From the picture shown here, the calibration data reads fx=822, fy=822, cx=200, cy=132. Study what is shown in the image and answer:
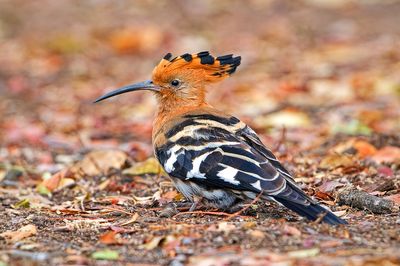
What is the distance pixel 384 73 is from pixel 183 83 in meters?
4.61

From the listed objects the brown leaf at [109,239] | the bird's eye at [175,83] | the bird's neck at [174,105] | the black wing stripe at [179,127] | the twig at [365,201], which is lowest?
the twig at [365,201]

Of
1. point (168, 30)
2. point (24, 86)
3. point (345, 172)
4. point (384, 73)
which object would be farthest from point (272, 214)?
point (168, 30)

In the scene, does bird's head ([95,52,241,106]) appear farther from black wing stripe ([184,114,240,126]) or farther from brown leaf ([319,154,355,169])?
brown leaf ([319,154,355,169])

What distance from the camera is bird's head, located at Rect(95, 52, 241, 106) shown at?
5496 mm

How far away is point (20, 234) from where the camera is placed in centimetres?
411

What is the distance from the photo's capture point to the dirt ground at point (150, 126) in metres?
3.84

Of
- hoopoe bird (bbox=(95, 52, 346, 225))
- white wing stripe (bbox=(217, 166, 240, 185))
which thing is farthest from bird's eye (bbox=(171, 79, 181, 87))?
white wing stripe (bbox=(217, 166, 240, 185))

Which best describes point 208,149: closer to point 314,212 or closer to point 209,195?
point 209,195

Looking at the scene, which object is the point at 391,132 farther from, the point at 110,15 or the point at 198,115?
the point at 110,15

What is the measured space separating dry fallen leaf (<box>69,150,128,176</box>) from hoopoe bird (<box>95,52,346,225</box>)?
36.5 inches

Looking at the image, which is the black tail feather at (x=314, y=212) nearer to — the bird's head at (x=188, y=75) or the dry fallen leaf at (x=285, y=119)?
the bird's head at (x=188, y=75)

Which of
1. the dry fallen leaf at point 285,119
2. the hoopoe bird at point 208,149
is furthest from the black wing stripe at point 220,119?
the dry fallen leaf at point 285,119

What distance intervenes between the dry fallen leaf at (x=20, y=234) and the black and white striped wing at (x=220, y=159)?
0.89m

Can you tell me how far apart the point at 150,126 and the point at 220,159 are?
3.86 meters
